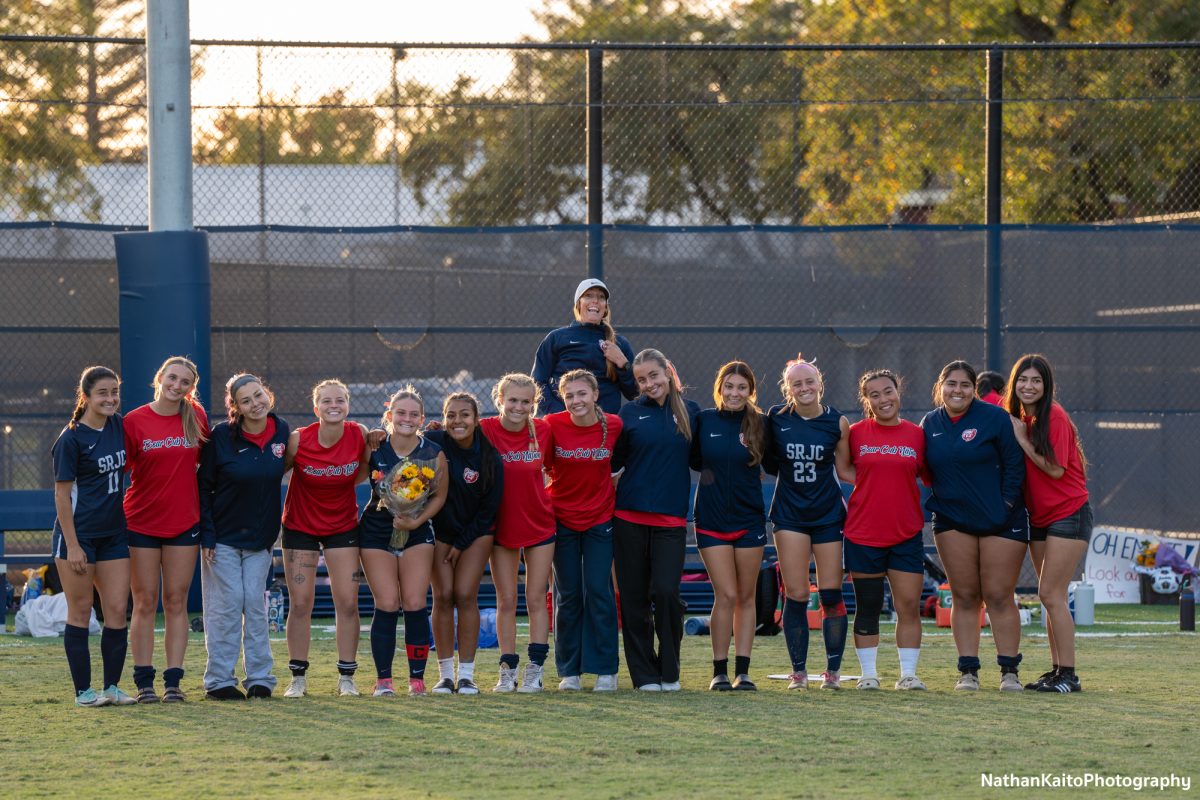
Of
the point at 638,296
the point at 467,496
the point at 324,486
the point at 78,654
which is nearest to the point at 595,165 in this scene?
the point at 638,296

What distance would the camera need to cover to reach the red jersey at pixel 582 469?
7922mm

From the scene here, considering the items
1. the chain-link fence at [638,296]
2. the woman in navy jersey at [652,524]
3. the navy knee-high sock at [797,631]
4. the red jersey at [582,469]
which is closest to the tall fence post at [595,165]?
the chain-link fence at [638,296]

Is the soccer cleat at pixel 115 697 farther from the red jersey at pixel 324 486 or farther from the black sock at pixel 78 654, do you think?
the red jersey at pixel 324 486

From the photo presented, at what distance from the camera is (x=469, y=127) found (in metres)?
29.1

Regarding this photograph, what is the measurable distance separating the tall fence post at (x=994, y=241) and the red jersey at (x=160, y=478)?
22.1 feet

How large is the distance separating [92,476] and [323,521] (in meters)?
1.06

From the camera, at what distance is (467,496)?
25.5 ft

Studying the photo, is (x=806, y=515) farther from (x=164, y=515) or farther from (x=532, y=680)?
(x=164, y=515)

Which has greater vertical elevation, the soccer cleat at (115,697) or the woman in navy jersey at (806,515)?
the woman in navy jersey at (806,515)

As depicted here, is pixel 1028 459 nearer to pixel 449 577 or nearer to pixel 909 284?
pixel 449 577

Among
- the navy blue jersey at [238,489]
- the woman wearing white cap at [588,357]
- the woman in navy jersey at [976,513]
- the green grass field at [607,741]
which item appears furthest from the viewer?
the woman wearing white cap at [588,357]

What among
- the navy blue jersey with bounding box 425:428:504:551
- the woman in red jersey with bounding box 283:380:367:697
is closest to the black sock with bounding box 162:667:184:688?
the woman in red jersey with bounding box 283:380:367:697

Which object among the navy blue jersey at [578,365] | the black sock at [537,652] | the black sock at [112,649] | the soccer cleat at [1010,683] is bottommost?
the soccer cleat at [1010,683]

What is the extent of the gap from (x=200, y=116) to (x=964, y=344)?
6299mm
